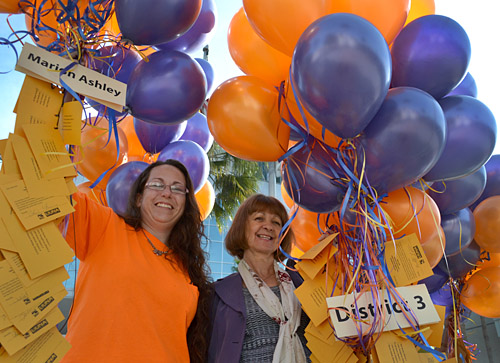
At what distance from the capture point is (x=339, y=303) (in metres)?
1.39

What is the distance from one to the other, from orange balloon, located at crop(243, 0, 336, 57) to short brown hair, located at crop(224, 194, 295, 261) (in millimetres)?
782

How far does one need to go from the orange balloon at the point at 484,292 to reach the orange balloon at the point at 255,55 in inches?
68.0

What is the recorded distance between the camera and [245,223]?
1973 millimetres

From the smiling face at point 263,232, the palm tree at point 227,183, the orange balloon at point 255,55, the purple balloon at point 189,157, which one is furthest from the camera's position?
the palm tree at point 227,183

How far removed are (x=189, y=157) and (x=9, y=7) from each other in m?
1.04

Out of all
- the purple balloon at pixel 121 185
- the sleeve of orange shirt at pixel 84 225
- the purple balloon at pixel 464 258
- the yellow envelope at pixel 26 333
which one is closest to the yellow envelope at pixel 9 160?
the sleeve of orange shirt at pixel 84 225

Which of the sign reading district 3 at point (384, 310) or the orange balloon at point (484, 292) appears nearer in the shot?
the sign reading district 3 at point (384, 310)

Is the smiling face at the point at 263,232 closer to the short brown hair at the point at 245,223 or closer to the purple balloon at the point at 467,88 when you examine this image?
the short brown hair at the point at 245,223

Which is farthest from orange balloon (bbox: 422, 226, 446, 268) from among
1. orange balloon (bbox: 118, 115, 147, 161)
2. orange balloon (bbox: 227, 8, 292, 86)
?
Answer: orange balloon (bbox: 118, 115, 147, 161)

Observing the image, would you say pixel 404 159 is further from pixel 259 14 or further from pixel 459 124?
pixel 259 14

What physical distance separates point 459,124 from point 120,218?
1.29 m

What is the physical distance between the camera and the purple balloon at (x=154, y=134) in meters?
2.21

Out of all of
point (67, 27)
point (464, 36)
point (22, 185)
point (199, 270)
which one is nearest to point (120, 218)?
point (199, 270)

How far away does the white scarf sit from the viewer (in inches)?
62.0
